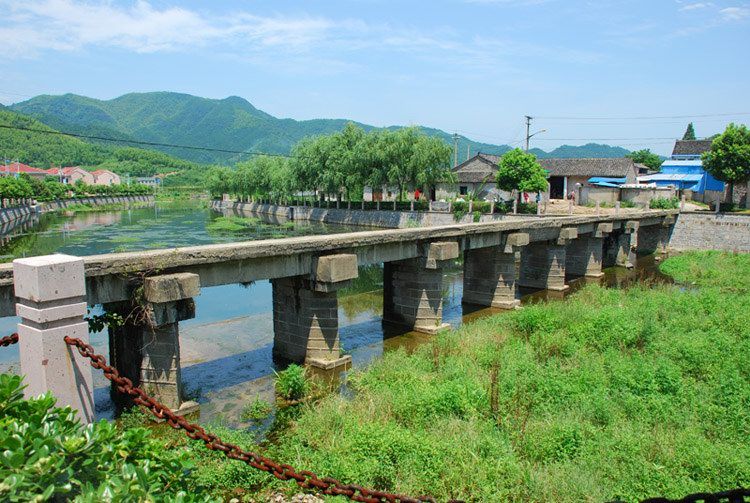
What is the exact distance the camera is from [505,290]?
21.1 m

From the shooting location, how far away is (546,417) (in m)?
9.37

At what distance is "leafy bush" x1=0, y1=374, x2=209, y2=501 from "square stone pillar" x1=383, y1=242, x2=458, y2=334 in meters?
13.9

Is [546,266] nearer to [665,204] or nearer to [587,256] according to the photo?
Result: [587,256]

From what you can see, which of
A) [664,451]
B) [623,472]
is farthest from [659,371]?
[623,472]

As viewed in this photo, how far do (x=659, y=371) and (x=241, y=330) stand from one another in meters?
12.1

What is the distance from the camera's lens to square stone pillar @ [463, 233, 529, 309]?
20906mm

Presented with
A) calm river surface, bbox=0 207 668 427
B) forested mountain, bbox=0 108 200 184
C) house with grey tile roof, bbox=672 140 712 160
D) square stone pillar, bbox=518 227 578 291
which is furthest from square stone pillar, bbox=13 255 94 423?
forested mountain, bbox=0 108 200 184

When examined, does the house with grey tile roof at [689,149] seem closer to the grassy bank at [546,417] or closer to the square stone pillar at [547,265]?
the square stone pillar at [547,265]

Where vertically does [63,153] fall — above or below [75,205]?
above

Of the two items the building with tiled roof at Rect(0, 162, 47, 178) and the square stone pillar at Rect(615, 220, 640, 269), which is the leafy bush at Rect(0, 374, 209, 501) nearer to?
the square stone pillar at Rect(615, 220, 640, 269)

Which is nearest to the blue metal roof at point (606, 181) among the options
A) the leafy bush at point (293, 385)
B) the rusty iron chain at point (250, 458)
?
the leafy bush at point (293, 385)

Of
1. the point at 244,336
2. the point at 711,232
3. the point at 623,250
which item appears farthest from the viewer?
the point at 711,232

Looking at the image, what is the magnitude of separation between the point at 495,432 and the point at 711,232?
110ft

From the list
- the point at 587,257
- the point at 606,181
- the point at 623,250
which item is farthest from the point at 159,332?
the point at 606,181
